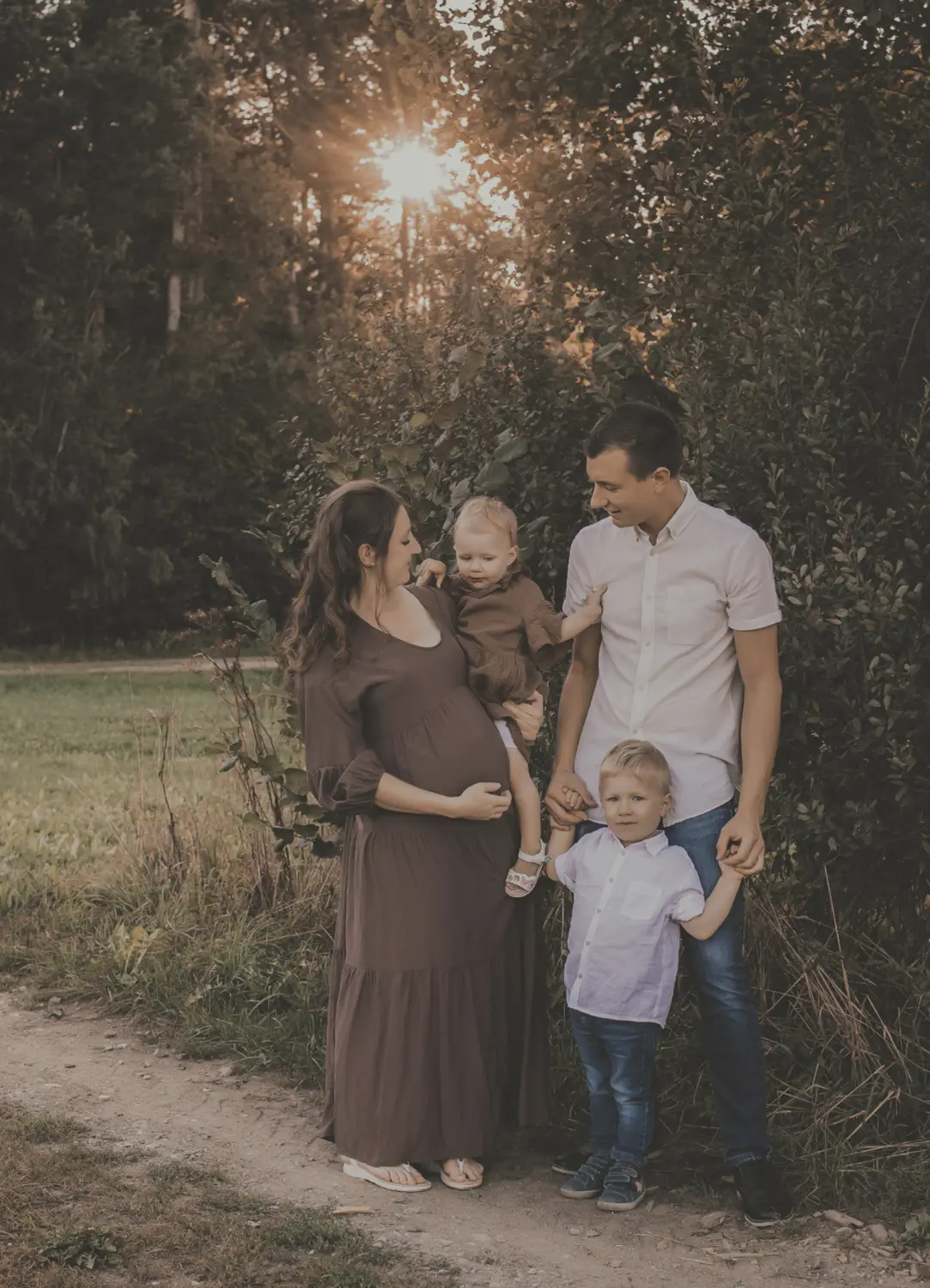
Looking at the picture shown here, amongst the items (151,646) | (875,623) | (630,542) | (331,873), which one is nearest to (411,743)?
(630,542)

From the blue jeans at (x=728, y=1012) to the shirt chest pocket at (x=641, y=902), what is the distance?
132 millimetres

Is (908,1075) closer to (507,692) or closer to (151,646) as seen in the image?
(507,692)

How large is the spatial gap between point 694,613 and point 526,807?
0.82 m

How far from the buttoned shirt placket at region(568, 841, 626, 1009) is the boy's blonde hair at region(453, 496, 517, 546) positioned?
3.09 feet

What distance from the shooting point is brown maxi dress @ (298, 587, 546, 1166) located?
4.42 meters

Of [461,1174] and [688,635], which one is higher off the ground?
[688,635]

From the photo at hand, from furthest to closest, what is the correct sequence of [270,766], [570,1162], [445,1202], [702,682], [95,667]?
[95,667], [270,766], [570,1162], [445,1202], [702,682]

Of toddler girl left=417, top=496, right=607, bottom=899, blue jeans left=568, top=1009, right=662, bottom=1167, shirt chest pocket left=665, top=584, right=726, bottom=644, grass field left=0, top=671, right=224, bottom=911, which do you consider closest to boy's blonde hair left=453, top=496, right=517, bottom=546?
toddler girl left=417, top=496, right=607, bottom=899

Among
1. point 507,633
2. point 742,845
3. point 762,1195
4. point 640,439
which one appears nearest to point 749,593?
point 640,439

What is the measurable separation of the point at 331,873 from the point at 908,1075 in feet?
9.22

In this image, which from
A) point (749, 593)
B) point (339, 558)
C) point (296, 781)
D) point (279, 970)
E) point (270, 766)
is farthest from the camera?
point (279, 970)

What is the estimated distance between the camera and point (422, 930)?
4.47 m

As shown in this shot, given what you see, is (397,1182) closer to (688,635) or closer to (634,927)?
(634,927)

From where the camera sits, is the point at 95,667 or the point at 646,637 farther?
the point at 95,667
